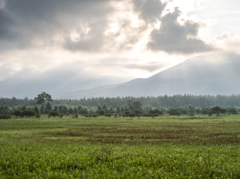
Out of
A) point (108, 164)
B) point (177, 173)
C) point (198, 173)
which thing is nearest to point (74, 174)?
point (108, 164)

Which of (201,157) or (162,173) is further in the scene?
(201,157)

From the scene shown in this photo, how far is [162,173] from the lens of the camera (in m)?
11.8

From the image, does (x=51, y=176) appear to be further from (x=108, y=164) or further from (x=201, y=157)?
(x=201, y=157)

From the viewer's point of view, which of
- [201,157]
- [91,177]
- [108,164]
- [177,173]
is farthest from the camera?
[201,157]

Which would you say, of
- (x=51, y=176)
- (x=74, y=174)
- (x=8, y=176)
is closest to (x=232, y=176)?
(x=74, y=174)

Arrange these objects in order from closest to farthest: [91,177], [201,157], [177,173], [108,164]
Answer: [91,177] → [177,173] → [108,164] → [201,157]

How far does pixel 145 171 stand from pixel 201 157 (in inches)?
225

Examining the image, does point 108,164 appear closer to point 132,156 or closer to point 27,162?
point 132,156

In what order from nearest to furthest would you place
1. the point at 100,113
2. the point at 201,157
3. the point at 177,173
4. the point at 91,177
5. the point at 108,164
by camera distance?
1. the point at 91,177
2. the point at 177,173
3. the point at 108,164
4. the point at 201,157
5. the point at 100,113

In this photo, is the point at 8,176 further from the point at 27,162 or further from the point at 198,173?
the point at 198,173

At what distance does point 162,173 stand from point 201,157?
4866mm

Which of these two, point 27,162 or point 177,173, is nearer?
point 177,173

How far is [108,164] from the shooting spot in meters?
13.3

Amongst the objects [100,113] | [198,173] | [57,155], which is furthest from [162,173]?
[100,113]
